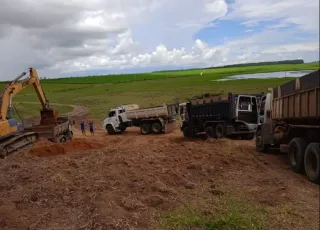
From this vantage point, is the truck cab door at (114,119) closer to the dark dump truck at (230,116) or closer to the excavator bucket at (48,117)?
the dark dump truck at (230,116)

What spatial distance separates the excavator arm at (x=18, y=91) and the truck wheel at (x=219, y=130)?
8833 millimetres

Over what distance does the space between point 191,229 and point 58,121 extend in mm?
16774

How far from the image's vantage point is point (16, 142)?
1662 cm

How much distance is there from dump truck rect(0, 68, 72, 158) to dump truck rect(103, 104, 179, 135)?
795cm

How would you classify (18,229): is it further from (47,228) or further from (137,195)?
(137,195)

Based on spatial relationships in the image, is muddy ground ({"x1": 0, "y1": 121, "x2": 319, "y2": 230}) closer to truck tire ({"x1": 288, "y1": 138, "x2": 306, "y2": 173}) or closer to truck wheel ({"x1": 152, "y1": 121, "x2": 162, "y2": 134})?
truck tire ({"x1": 288, "y1": 138, "x2": 306, "y2": 173})

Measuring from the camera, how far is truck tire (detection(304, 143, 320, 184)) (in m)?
9.41

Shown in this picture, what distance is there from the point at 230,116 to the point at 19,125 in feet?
34.1

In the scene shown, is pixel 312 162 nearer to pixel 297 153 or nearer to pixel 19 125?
pixel 297 153

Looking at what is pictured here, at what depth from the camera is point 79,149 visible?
17.2 metres

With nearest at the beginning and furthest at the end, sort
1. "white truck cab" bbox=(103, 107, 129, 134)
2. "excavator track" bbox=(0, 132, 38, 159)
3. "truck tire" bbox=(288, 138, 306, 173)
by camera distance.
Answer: "truck tire" bbox=(288, 138, 306, 173)
"excavator track" bbox=(0, 132, 38, 159)
"white truck cab" bbox=(103, 107, 129, 134)

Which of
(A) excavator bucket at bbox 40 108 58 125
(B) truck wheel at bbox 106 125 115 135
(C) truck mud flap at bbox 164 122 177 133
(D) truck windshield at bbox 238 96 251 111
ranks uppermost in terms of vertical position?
(D) truck windshield at bbox 238 96 251 111

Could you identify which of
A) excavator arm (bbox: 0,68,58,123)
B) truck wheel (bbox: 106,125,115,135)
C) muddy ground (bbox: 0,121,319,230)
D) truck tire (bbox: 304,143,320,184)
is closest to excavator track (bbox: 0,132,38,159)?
excavator arm (bbox: 0,68,58,123)

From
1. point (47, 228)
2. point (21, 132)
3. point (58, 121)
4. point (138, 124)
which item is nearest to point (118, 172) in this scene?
point (47, 228)
